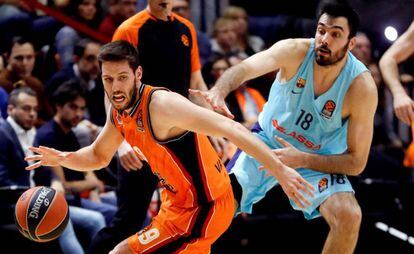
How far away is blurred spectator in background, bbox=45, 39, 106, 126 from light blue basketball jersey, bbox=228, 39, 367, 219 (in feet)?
8.64

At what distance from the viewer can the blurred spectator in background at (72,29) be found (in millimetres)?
8984

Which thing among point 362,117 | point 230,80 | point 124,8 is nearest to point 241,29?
point 124,8

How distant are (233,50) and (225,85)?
156 inches

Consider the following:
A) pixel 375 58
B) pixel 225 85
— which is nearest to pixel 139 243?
pixel 225 85

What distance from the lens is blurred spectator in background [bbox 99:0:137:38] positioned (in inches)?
362

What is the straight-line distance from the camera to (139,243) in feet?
18.4

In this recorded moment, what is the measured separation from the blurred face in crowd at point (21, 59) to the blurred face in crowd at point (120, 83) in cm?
306

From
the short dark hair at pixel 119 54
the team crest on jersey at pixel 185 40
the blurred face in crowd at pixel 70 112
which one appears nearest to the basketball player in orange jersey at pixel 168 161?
the short dark hair at pixel 119 54

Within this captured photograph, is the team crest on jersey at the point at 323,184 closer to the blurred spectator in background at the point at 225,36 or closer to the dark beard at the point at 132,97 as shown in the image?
the dark beard at the point at 132,97

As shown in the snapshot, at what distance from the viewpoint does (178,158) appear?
5578 mm

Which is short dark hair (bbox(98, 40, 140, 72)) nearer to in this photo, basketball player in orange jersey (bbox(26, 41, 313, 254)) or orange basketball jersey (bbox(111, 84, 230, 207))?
basketball player in orange jersey (bbox(26, 41, 313, 254))

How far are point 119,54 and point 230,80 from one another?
73 centimetres

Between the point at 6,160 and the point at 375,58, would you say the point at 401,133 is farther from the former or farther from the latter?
the point at 6,160

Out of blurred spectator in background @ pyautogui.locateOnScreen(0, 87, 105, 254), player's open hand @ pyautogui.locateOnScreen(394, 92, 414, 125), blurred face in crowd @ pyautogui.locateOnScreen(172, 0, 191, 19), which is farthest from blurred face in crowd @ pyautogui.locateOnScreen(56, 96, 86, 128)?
player's open hand @ pyautogui.locateOnScreen(394, 92, 414, 125)
